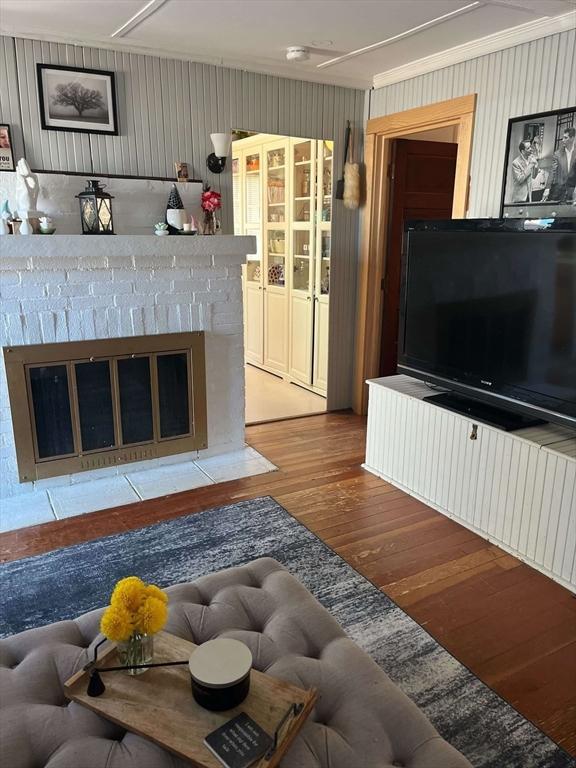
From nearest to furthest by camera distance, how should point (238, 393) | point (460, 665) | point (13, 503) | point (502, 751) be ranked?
point (502, 751) → point (460, 665) → point (13, 503) → point (238, 393)

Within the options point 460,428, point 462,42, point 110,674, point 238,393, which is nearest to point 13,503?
point 238,393

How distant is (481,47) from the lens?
3.17 m

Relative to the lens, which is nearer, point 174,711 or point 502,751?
point 174,711

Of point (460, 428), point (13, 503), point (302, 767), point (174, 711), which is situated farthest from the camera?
point (13, 503)

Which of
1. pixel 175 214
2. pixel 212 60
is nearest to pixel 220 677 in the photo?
pixel 175 214

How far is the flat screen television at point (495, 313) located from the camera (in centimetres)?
238

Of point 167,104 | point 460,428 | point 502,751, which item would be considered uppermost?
point 167,104

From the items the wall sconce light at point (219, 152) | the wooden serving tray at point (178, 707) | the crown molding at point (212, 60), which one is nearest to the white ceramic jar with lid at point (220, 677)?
the wooden serving tray at point (178, 707)

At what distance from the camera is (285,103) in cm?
382

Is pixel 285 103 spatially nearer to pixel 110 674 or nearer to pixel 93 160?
pixel 93 160

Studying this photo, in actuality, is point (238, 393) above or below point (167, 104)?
below

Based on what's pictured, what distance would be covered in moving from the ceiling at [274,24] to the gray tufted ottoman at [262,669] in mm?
2519

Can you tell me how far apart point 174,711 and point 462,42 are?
3.46m

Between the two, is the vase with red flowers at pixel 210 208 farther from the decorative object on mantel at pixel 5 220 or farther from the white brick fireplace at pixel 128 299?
the decorative object on mantel at pixel 5 220
